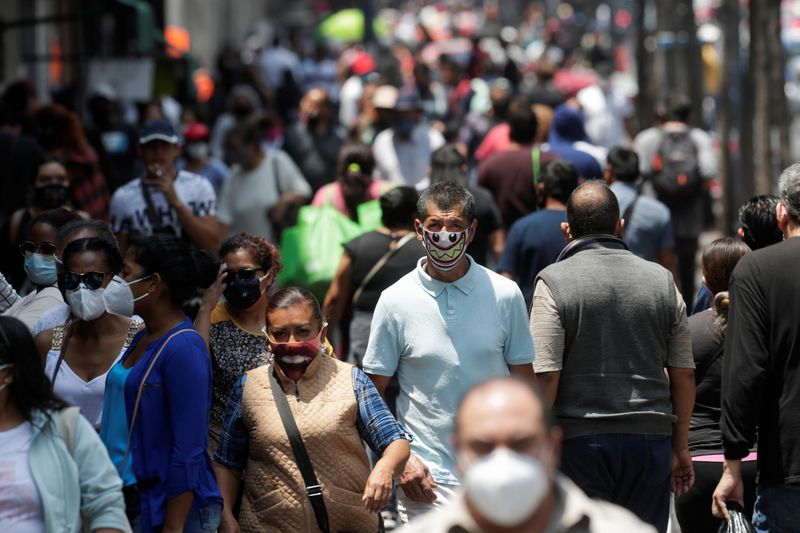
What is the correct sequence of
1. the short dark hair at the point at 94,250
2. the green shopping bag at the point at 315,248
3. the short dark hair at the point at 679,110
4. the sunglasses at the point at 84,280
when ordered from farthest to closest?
the short dark hair at the point at 679,110 → the green shopping bag at the point at 315,248 → the short dark hair at the point at 94,250 → the sunglasses at the point at 84,280

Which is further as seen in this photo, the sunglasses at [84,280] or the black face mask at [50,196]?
the black face mask at [50,196]

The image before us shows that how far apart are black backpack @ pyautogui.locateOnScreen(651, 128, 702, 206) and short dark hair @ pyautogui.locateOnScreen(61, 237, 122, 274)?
23.0 ft

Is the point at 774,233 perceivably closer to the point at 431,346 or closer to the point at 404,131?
the point at 431,346

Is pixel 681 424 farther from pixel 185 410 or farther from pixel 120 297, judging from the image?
pixel 120 297

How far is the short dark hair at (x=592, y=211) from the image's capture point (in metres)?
6.33

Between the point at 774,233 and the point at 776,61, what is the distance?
8205mm

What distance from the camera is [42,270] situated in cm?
673

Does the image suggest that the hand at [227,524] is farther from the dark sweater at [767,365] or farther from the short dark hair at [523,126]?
the short dark hair at [523,126]

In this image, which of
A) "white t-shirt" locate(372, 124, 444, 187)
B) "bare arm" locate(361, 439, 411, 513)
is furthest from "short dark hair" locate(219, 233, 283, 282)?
"white t-shirt" locate(372, 124, 444, 187)

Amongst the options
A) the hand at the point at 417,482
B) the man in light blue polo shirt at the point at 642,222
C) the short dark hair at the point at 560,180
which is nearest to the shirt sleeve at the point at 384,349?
the hand at the point at 417,482

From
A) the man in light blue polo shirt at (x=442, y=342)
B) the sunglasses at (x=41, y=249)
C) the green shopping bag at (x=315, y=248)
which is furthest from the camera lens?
the green shopping bag at (x=315, y=248)

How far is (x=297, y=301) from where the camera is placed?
5.79 m

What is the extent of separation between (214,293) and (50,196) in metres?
2.63

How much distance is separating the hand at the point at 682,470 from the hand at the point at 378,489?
58.3 inches
